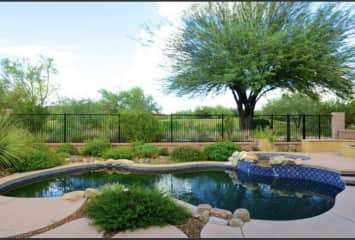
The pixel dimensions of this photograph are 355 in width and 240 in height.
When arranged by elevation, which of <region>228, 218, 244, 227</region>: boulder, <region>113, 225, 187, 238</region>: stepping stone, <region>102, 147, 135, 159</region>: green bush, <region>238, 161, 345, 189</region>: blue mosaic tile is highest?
<region>102, 147, 135, 159</region>: green bush

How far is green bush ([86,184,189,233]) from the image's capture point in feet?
9.41

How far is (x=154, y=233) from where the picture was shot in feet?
9.09

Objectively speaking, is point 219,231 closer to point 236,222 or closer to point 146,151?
point 236,222

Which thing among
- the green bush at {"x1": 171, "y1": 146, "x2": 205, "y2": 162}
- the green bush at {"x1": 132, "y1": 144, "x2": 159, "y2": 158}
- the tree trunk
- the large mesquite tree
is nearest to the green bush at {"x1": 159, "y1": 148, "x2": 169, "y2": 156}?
the green bush at {"x1": 132, "y1": 144, "x2": 159, "y2": 158}

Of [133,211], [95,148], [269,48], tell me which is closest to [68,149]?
[95,148]

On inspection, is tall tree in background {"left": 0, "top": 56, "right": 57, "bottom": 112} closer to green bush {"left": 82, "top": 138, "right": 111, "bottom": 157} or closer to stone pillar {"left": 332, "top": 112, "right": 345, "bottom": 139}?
green bush {"left": 82, "top": 138, "right": 111, "bottom": 157}

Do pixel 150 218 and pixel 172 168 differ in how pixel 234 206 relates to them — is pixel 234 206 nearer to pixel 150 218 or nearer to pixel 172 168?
pixel 150 218

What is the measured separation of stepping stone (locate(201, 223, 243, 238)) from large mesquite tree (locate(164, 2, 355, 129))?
8.91 metres

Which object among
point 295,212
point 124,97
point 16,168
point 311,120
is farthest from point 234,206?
point 124,97

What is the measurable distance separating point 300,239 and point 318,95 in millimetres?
12472

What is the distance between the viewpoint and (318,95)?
1313cm

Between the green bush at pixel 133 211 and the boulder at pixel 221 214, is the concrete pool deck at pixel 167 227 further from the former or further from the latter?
the boulder at pixel 221 214

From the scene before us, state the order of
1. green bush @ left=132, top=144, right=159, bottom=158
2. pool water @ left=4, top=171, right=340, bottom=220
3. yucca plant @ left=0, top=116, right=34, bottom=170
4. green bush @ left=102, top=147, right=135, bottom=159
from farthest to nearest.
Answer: green bush @ left=132, top=144, right=159, bottom=158 → green bush @ left=102, top=147, right=135, bottom=159 → yucca plant @ left=0, top=116, right=34, bottom=170 → pool water @ left=4, top=171, right=340, bottom=220

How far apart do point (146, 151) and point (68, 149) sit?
Result: 2.99m
